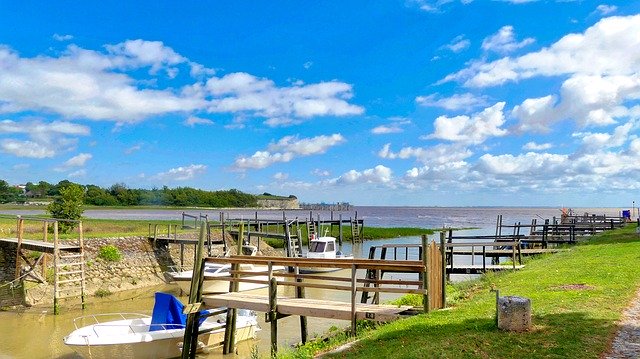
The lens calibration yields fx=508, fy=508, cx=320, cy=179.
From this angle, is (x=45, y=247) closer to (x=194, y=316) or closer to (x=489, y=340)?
(x=194, y=316)

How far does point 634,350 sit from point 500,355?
198cm

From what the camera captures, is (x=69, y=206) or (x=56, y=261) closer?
(x=56, y=261)

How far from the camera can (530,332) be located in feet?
26.8

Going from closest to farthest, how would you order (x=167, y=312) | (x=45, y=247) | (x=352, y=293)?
(x=352, y=293) < (x=167, y=312) < (x=45, y=247)

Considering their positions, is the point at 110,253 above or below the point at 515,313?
below

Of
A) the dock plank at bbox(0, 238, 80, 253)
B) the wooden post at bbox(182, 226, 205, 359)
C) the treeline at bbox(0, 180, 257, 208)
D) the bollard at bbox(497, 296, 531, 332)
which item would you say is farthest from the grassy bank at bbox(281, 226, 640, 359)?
the treeline at bbox(0, 180, 257, 208)

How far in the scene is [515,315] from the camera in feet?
27.0

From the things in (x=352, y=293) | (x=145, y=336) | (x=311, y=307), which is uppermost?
(x=352, y=293)

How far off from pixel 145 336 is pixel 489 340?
367 inches

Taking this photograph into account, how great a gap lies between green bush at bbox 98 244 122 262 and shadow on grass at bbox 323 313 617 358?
72.4 feet

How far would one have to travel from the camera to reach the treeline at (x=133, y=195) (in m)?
125

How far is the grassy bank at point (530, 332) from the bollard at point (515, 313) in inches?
6.6

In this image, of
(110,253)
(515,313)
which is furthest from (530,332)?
(110,253)

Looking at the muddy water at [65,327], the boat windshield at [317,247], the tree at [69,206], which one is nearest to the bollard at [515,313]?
the muddy water at [65,327]
